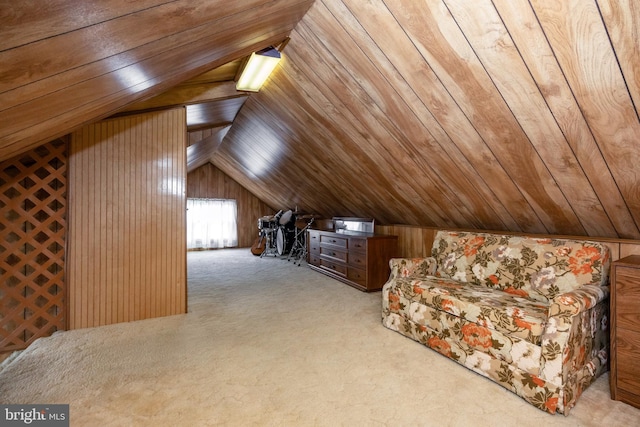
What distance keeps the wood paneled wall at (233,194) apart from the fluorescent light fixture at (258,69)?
5674 millimetres

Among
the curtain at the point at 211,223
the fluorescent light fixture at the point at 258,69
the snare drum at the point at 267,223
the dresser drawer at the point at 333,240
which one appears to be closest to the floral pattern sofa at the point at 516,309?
the dresser drawer at the point at 333,240

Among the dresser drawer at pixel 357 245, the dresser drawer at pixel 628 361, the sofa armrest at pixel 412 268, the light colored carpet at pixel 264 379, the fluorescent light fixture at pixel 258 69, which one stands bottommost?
the light colored carpet at pixel 264 379

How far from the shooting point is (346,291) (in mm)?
4328

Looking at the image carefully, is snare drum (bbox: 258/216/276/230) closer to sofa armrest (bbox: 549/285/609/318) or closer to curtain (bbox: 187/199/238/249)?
curtain (bbox: 187/199/238/249)

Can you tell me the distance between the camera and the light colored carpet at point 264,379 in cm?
172

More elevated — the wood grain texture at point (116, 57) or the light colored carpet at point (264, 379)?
the wood grain texture at point (116, 57)

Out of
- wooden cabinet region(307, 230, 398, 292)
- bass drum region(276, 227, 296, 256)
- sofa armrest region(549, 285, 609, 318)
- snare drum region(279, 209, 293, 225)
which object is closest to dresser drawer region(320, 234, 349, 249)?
wooden cabinet region(307, 230, 398, 292)

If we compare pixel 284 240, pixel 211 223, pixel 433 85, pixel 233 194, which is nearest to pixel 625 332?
pixel 433 85

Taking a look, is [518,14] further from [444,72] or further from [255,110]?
[255,110]

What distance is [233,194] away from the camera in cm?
920

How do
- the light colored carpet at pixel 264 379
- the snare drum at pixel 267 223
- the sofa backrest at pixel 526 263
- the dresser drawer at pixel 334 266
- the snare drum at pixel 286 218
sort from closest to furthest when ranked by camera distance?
the light colored carpet at pixel 264 379 < the sofa backrest at pixel 526 263 < the dresser drawer at pixel 334 266 < the snare drum at pixel 286 218 < the snare drum at pixel 267 223

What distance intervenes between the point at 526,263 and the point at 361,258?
218 centimetres

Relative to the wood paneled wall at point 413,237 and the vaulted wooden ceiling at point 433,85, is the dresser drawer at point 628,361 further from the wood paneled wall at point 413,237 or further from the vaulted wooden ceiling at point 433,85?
the wood paneled wall at point 413,237

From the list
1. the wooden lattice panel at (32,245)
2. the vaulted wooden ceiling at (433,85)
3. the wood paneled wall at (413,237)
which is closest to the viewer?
the vaulted wooden ceiling at (433,85)
